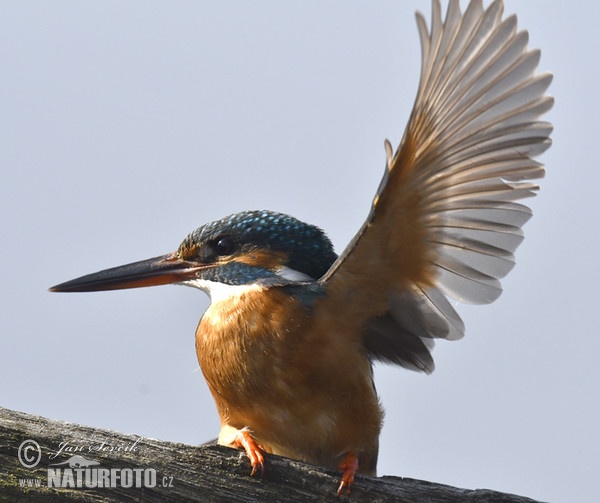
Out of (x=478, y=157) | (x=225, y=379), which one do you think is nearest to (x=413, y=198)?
(x=478, y=157)

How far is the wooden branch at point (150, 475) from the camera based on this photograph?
2.66 m

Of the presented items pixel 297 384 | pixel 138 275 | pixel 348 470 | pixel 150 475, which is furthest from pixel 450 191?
pixel 138 275

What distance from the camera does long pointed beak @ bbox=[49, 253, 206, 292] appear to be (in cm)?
402

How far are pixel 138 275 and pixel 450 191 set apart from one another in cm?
165

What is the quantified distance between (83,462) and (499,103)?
194cm

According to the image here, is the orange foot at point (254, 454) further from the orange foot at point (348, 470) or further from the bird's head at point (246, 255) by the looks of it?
the bird's head at point (246, 255)

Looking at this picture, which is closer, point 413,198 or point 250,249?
point 413,198

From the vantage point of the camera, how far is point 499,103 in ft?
10.3

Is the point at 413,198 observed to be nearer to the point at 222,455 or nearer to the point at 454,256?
the point at 454,256

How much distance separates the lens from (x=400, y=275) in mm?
3379

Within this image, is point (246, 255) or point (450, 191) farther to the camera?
point (246, 255)

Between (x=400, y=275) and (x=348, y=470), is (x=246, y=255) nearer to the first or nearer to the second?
(x=400, y=275)

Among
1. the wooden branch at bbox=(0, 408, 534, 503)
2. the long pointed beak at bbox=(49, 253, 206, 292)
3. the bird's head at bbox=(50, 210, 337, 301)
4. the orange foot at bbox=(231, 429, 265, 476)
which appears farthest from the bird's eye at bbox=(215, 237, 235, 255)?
Result: the wooden branch at bbox=(0, 408, 534, 503)

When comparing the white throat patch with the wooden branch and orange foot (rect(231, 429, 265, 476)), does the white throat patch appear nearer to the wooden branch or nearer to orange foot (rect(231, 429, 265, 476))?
orange foot (rect(231, 429, 265, 476))
